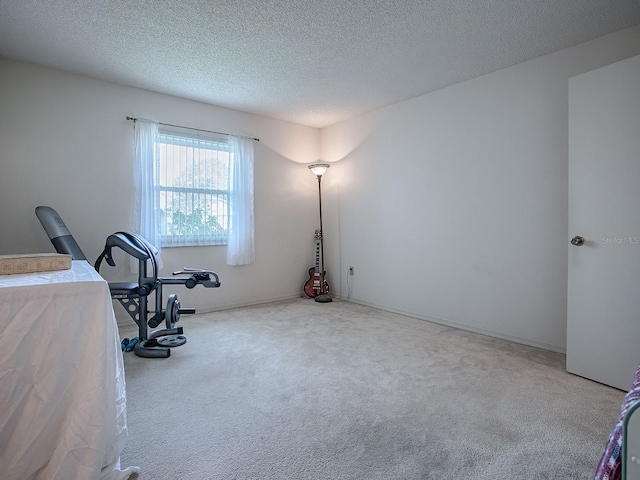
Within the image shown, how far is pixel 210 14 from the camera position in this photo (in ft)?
7.66

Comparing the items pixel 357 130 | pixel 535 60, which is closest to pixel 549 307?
pixel 535 60

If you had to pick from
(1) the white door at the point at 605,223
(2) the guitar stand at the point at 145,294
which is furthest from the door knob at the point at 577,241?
(2) the guitar stand at the point at 145,294

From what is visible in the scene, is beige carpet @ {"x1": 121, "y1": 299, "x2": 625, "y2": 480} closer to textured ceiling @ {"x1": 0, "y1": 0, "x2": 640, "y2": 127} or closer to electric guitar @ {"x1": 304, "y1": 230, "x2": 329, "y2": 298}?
electric guitar @ {"x1": 304, "y1": 230, "x2": 329, "y2": 298}

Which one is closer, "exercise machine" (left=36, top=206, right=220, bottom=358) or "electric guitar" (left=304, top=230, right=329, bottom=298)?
"exercise machine" (left=36, top=206, right=220, bottom=358)

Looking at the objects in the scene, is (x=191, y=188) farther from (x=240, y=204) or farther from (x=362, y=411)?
(x=362, y=411)

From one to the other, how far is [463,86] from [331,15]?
174 cm

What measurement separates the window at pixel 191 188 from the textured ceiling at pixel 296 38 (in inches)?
25.5

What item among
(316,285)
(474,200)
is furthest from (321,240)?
(474,200)

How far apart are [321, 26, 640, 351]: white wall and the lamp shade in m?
0.31

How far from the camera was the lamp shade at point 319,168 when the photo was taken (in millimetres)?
4691

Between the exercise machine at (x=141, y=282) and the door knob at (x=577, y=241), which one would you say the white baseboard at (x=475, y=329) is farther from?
the exercise machine at (x=141, y=282)

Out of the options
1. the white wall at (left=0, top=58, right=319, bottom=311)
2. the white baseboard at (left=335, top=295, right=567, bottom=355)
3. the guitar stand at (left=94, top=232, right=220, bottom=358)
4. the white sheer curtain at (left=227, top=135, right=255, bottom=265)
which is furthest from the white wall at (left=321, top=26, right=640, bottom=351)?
the guitar stand at (left=94, top=232, right=220, bottom=358)

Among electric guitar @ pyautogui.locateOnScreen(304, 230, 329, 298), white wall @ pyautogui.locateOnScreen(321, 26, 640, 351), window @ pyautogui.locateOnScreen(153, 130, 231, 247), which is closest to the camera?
white wall @ pyautogui.locateOnScreen(321, 26, 640, 351)

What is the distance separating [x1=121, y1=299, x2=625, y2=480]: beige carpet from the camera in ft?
4.79
